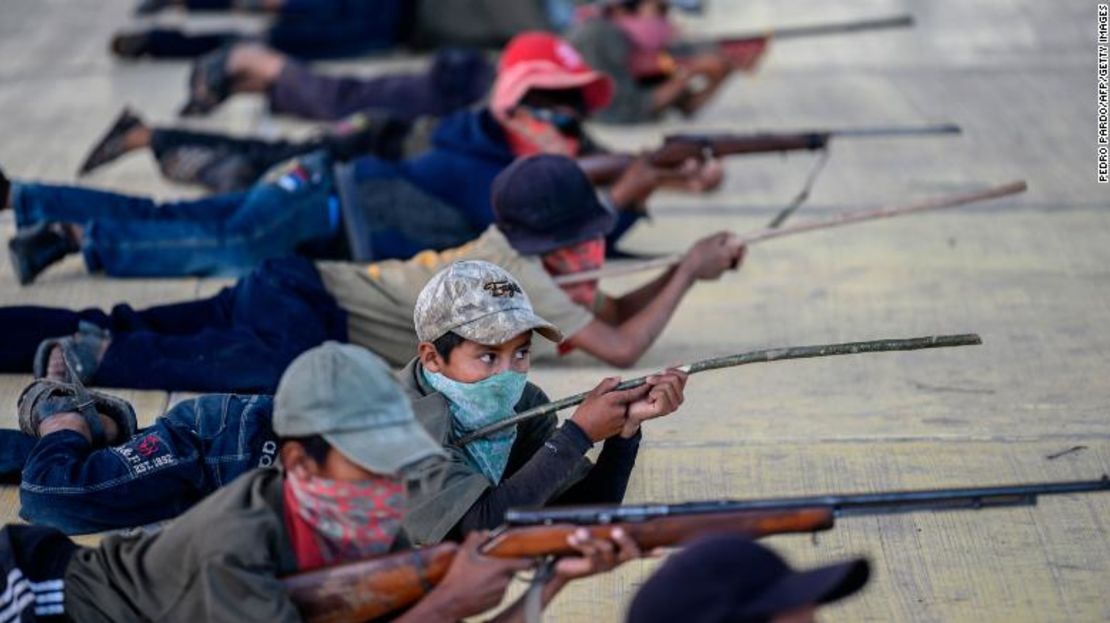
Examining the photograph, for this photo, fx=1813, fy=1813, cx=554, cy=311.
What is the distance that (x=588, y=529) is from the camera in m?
3.46

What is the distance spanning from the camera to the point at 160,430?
4699mm

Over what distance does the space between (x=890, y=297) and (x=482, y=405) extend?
9.90ft

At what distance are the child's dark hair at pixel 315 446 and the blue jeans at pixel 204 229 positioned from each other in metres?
3.47

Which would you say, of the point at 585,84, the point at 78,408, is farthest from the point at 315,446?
the point at 585,84

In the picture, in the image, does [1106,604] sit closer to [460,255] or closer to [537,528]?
[537,528]

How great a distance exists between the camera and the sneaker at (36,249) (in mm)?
6695

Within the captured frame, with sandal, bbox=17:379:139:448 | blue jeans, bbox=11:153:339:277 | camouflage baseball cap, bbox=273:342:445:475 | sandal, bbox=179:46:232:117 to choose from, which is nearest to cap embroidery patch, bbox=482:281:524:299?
camouflage baseball cap, bbox=273:342:445:475

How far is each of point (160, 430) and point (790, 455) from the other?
6.01 ft

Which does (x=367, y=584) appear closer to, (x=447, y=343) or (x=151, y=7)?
(x=447, y=343)

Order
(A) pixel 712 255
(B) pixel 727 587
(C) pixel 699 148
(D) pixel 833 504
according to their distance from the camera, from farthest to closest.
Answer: (C) pixel 699 148, (A) pixel 712 255, (D) pixel 833 504, (B) pixel 727 587

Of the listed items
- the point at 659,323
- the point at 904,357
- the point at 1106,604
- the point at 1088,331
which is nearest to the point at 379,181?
the point at 659,323

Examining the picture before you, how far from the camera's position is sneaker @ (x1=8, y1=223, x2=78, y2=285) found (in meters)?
6.70

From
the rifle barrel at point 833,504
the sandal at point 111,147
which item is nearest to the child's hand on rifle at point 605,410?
the rifle barrel at point 833,504

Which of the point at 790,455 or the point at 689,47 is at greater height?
the point at 790,455
